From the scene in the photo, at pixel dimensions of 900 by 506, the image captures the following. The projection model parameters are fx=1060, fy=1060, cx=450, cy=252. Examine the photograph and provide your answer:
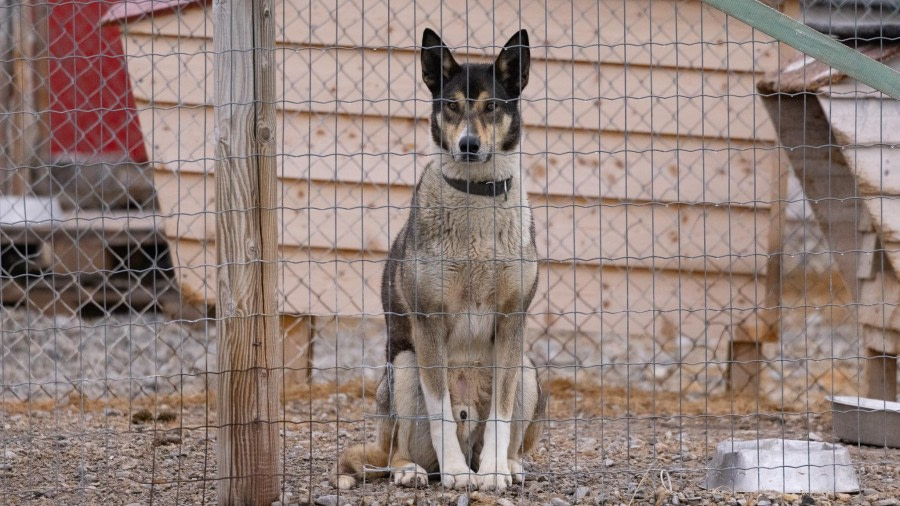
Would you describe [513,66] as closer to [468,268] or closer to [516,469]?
[468,268]

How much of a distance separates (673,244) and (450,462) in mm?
2950

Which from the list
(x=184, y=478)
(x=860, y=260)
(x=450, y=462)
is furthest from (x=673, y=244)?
(x=184, y=478)

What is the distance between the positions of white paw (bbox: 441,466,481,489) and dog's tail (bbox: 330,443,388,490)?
29 cm

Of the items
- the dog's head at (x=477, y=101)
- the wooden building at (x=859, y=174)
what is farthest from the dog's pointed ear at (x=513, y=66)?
the wooden building at (x=859, y=174)

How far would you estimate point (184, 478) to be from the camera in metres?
4.32

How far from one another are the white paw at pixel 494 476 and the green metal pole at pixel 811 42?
1.92 meters

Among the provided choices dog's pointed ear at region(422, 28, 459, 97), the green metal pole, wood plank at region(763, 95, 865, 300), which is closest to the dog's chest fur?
dog's pointed ear at region(422, 28, 459, 97)

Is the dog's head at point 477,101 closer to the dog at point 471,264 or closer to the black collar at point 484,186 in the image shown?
the dog at point 471,264

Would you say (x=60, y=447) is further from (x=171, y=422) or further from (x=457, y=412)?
(x=457, y=412)

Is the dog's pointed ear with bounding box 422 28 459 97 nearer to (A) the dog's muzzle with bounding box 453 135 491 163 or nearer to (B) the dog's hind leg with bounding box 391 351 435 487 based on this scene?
(A) the dog's muzzle with bounding box 453 135 491 163

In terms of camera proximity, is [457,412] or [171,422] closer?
[457,412]

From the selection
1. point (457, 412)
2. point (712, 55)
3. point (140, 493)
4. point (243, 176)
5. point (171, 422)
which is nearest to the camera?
point (243, 176)

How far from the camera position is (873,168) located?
551cm

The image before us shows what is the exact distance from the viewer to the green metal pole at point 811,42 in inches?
144
